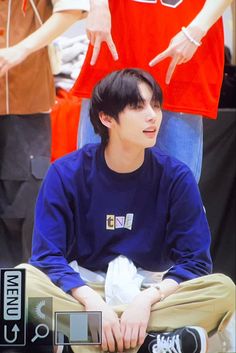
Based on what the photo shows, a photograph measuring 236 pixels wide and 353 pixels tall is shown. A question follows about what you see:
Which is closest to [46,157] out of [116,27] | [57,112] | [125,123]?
[57,112]

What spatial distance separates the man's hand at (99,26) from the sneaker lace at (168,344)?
613 mm

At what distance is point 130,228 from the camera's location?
1.53 meters

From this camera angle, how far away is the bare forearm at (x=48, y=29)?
158 centimetres

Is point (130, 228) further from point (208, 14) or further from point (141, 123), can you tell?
point (208, 14)

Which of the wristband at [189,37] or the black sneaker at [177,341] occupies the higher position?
the wristband at [189,37]

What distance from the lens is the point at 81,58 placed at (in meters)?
1.68

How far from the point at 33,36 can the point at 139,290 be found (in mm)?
600

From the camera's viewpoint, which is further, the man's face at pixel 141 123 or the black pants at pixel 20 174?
the black pants at pixel 20 174

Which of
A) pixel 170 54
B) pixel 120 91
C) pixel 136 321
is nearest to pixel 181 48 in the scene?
pixel 170 54

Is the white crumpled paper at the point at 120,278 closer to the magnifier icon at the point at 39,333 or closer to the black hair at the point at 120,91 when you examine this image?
the magnifier icon at the point at 39,333

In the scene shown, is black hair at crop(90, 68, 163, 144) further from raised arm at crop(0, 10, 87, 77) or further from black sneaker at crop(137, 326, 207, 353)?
black sneaker at crop(137, 326, 207, 353)

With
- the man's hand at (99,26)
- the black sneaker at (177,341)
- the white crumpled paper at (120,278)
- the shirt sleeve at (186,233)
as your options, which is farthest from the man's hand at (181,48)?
the black sneaker at (177,341)

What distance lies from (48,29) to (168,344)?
2.39ft

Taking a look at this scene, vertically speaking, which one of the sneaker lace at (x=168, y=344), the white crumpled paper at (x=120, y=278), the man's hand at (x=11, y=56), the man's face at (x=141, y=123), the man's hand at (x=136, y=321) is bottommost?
the sneaker lace at (x=168, y=344)
